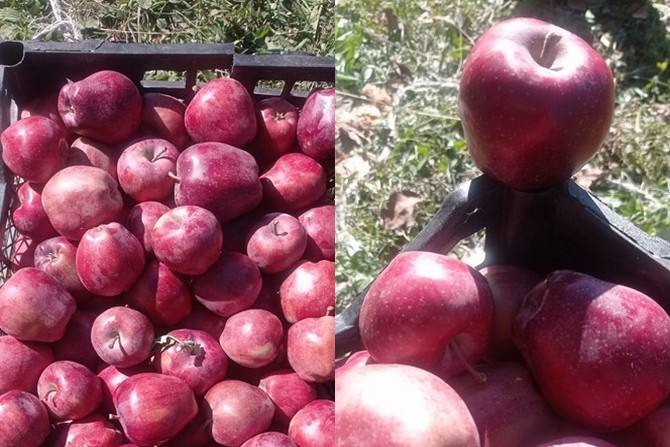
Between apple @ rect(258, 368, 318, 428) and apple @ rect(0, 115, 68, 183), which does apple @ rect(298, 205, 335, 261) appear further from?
apple @ rect(0, 115, 68, 183)

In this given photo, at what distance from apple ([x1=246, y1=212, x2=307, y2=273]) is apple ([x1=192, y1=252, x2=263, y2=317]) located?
0.05 ft

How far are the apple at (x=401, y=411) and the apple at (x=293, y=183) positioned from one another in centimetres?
34

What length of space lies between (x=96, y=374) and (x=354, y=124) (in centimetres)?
59

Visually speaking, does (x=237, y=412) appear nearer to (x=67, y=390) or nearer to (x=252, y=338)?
(x=252, y=338)

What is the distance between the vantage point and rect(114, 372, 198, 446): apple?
0.76 meters

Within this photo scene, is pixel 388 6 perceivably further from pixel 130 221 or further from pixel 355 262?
pixel 130 221

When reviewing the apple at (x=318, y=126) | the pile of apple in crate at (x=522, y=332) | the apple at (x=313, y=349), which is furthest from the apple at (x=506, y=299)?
the apple at (x=318, y=126)

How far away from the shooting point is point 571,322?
23.1 inches

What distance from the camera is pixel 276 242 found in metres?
0.83

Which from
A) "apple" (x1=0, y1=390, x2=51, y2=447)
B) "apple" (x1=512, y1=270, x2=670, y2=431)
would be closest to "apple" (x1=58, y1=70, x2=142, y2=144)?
"apple" (x1=0, y1=390, x2=51, y2=447)

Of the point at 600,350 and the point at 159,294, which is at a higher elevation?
the point at 600,350

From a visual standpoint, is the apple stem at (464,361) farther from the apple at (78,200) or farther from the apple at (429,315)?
the apple at (78,200)

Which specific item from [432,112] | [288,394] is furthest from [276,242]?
[432,112]

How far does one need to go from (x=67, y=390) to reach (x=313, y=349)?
0.27 meters
